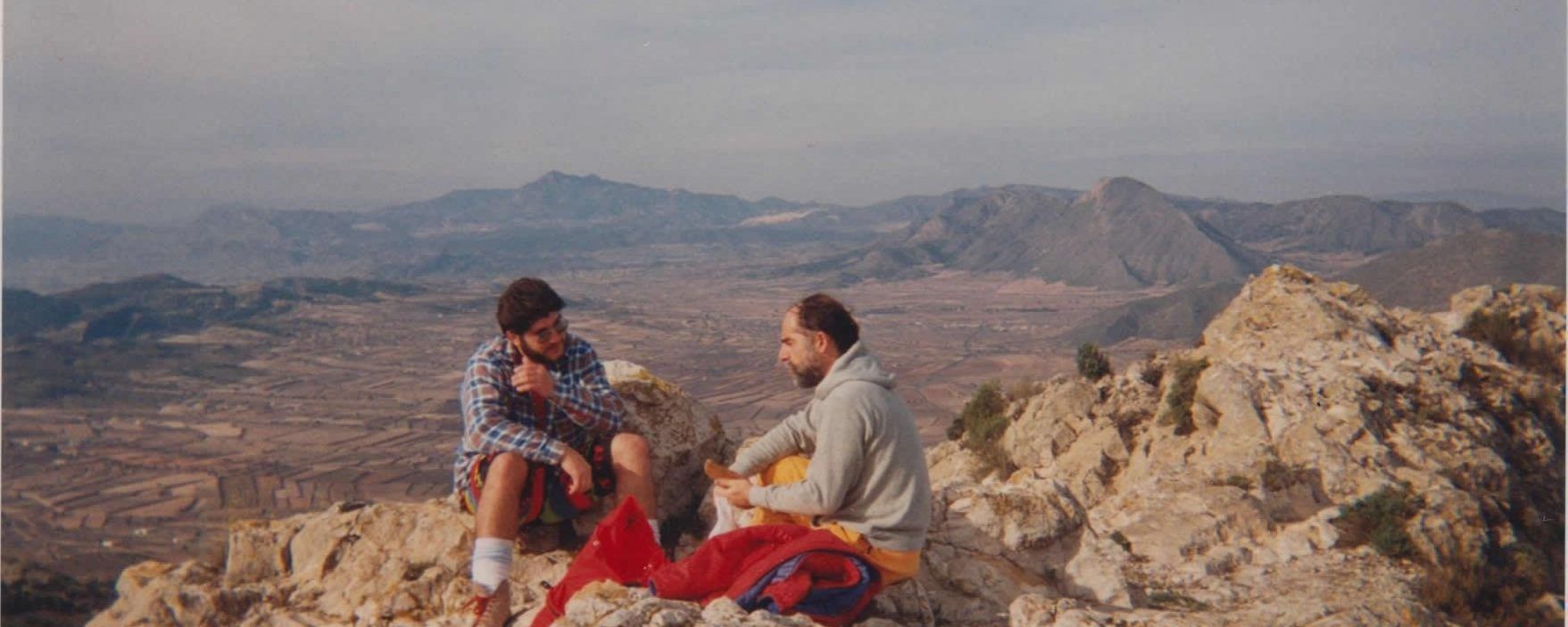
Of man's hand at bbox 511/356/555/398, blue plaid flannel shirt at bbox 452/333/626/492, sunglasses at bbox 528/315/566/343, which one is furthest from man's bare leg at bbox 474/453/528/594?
sunglasses at bbox 528/315/566/343

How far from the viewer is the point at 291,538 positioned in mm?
8336

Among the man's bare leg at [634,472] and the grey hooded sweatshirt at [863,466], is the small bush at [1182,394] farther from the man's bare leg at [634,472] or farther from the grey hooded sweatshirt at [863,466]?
the man's bare leg at [634,472]

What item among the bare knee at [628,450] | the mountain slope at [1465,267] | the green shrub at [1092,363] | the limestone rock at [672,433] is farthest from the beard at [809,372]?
the mountain slope at [1465,267]

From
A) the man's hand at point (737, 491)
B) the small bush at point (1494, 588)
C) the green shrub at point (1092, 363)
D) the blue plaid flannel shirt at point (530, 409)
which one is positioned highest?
the blue plaid flannel shirt at point (530, 409)

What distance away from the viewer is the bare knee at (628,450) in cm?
702

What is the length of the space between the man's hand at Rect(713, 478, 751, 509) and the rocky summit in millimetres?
1142

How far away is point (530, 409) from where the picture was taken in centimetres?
725

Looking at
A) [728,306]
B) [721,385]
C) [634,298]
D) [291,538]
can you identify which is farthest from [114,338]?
[291,538]

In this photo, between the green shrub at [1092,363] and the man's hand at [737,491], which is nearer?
the man's hand at [737,491]

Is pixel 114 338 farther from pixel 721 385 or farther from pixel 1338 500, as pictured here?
pixel 1338 500

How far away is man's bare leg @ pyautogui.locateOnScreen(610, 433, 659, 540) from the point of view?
695cm

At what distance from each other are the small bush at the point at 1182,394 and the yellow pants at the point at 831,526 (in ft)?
31.1

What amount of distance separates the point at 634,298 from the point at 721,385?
9989 centimetres

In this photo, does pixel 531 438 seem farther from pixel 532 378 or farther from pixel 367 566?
pixel 367 566
